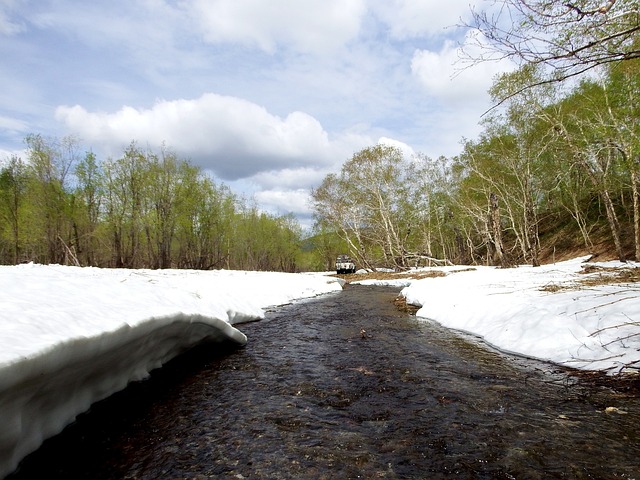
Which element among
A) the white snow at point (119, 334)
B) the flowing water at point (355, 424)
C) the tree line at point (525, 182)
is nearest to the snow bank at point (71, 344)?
the white snow at point (119, 334)

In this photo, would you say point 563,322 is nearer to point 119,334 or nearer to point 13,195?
point 119,334

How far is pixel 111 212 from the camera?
→ 106 ft

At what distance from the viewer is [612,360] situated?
4023 mm

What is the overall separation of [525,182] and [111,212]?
36.3m

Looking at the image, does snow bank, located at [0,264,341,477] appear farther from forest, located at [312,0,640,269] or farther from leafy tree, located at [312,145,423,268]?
leafy tree, located at [312,145,423,268]

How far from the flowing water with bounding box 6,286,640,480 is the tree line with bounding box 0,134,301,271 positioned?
27854 millimetres

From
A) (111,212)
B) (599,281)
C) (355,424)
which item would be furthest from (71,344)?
(111,212)

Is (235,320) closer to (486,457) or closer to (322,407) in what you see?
(322,407)

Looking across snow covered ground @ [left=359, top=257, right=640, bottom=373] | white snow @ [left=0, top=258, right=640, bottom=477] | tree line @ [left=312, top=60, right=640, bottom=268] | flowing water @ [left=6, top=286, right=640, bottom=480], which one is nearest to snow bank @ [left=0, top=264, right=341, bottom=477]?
white snow @ [left=0, top=258, right=640, bottom=477]

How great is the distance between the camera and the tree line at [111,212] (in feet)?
93.3

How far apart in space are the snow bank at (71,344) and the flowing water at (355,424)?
216 millimetres

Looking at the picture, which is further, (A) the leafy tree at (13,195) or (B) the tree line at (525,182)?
(A) the leafy tree at (13,195)

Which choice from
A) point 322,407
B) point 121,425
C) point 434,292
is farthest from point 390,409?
point 434,292

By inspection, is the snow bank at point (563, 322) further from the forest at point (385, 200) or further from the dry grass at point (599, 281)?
the forest at point (385, 200)
